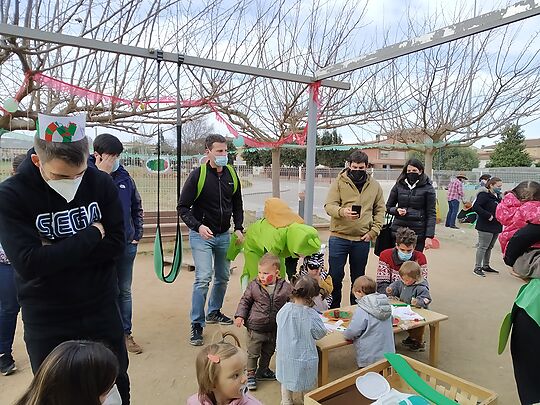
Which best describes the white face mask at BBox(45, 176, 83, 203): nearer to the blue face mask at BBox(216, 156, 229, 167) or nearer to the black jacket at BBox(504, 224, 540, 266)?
the blue face mask at BBox(216, 156, 229, 167)

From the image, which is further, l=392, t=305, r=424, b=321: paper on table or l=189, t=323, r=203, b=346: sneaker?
l=189, t=323, r=203, b=346: sneaker

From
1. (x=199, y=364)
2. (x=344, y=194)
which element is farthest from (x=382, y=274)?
(x=199, y=364)

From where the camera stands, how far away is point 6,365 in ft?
9.51

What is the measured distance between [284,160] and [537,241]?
20.7 m

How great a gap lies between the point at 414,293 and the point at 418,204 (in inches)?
39.2

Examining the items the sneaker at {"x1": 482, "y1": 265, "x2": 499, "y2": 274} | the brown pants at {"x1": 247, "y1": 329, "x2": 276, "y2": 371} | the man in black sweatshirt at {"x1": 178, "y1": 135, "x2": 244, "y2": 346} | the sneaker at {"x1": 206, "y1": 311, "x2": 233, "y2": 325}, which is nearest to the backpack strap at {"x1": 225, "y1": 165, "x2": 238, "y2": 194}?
the man in black sweatshirt at {"x1": 178, "y1": 135, "x2": 244, "y2": 346}

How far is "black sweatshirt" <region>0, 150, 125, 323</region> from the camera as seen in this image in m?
1.43

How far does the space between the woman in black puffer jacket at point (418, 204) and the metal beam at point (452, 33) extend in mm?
1229

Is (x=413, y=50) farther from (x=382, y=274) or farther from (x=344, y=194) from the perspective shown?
(x=382, y=274)

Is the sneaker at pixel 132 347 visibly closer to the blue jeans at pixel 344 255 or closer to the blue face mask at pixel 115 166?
the blue face mask at pixel 115 166

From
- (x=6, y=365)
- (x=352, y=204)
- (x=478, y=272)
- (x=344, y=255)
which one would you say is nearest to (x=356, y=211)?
(x=352, y=204)

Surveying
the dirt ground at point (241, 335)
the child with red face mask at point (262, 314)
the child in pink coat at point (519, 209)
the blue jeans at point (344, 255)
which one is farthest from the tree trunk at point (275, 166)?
the child in pink coat at point (519, 209)

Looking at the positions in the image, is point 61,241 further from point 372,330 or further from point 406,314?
point 406,314

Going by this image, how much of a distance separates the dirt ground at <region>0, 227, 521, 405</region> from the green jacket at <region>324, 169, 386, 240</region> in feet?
3.25
